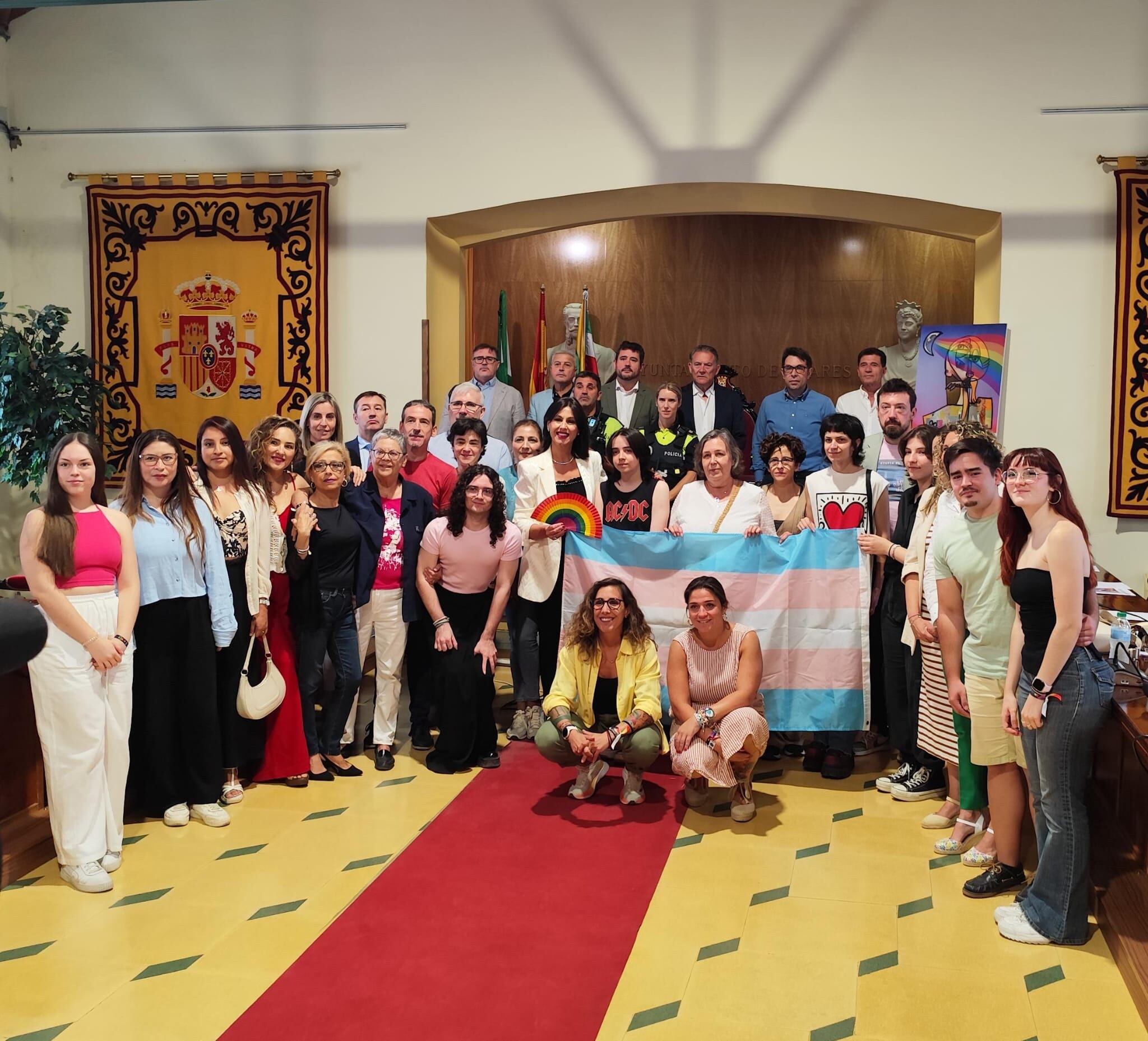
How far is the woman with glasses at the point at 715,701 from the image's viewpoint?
478cm

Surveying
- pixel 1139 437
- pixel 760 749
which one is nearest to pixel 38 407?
pixel 760 749

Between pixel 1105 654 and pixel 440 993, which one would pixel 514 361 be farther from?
pixel 440 993

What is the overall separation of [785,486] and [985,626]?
1.70m

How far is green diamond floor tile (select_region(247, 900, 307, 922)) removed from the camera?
12.9ft

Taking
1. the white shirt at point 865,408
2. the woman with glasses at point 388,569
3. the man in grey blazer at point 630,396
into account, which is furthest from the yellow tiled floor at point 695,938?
the man in grey blazer at point 630,396

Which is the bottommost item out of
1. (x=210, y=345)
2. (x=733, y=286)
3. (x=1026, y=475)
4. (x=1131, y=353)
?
(x=1026, y=475)

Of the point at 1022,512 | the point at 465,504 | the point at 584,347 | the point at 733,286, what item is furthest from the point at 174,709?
the point at 733,286

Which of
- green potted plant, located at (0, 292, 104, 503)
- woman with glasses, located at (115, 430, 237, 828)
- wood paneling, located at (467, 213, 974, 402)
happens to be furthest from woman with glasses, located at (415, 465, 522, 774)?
wood paneling, located at (467, 213, 974, 402)

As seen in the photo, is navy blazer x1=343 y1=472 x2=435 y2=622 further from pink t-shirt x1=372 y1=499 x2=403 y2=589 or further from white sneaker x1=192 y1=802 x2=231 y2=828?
white sneaker x1=192 y1=802 x2=231 y2=828

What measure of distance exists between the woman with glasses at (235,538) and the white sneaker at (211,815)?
0.18 meters

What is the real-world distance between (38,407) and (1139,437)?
6.57 m

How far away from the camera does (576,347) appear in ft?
32.8

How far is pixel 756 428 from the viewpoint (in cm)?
704

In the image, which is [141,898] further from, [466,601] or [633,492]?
[633,492]
